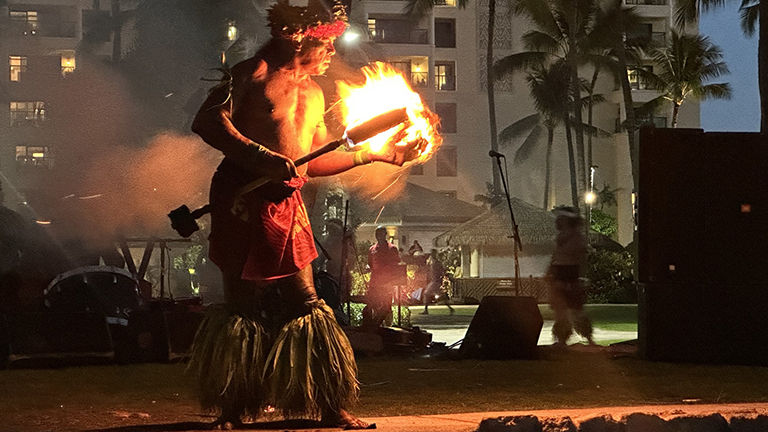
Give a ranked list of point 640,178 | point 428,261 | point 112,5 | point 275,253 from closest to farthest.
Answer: point 275,253
point 640,178
point 428,261
point 112,5

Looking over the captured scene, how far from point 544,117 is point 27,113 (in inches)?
1206

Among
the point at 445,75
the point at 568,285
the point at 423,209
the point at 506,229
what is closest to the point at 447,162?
the point at 445,75

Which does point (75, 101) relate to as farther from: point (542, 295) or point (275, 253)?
point (275, 253)

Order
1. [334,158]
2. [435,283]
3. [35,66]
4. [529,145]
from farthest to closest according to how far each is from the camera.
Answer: [529,145]
[35,66]
[435,283]
[334,158]

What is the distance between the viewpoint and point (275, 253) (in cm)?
544

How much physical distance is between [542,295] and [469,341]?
23307 mm

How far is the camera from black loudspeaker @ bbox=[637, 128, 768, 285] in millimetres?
10523

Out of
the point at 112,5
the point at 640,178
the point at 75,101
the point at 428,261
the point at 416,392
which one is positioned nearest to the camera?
the point at 416,392

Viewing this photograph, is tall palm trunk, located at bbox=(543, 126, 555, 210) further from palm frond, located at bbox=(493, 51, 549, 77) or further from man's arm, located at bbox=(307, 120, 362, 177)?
man's arm, located at bbox=(307, 120, 362, 177)

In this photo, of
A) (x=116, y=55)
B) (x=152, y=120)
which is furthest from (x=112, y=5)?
(x=152, y=120)

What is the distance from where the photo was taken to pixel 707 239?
1056cm

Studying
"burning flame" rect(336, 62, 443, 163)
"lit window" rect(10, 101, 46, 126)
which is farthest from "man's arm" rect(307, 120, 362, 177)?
"lit window" rect(10, 101, 46, 126)

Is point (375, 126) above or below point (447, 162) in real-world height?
below

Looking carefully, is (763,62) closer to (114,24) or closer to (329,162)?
(329,162)
